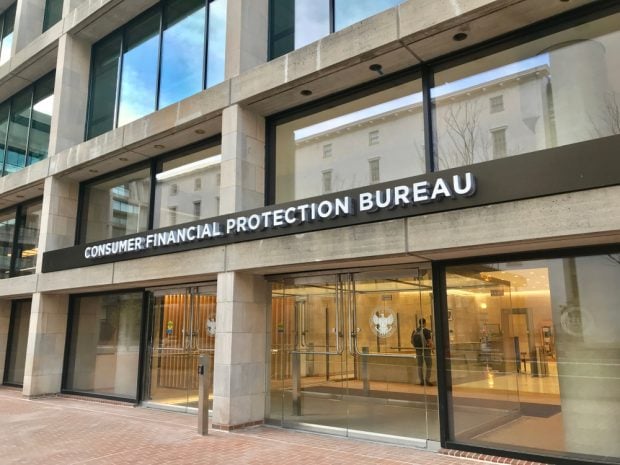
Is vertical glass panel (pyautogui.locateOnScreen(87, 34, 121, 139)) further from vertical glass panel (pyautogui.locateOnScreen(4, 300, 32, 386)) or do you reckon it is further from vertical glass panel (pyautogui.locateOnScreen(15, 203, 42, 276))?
vertical glass panel (pyautogui.locateOnScreen(4, 300, 32, 386))

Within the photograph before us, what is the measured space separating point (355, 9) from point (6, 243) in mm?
15726

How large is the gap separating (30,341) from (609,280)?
15.1 m

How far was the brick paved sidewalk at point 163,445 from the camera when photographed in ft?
25.7

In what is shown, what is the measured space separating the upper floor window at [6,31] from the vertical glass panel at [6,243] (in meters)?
6.59

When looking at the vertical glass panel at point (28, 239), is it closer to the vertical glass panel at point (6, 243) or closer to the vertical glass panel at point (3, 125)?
the vertical glass panel at point (6, 243)

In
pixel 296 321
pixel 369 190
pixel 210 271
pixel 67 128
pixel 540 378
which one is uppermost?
pixel 67 128

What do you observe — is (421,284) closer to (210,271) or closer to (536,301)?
(536,301)

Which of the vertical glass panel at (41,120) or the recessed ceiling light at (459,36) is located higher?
the vertical glass panel at (41,120)

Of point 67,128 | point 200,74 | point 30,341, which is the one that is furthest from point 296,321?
point 67,128

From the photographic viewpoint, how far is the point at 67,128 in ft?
52.3

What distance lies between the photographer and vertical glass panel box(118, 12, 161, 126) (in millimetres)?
14766

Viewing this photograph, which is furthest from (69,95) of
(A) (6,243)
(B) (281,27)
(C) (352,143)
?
(C) (352,143)

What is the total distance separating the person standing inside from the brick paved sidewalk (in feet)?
3.91

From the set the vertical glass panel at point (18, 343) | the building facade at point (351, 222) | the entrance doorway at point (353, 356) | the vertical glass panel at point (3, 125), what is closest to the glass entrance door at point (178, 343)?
the building facade at point (351, 222)
